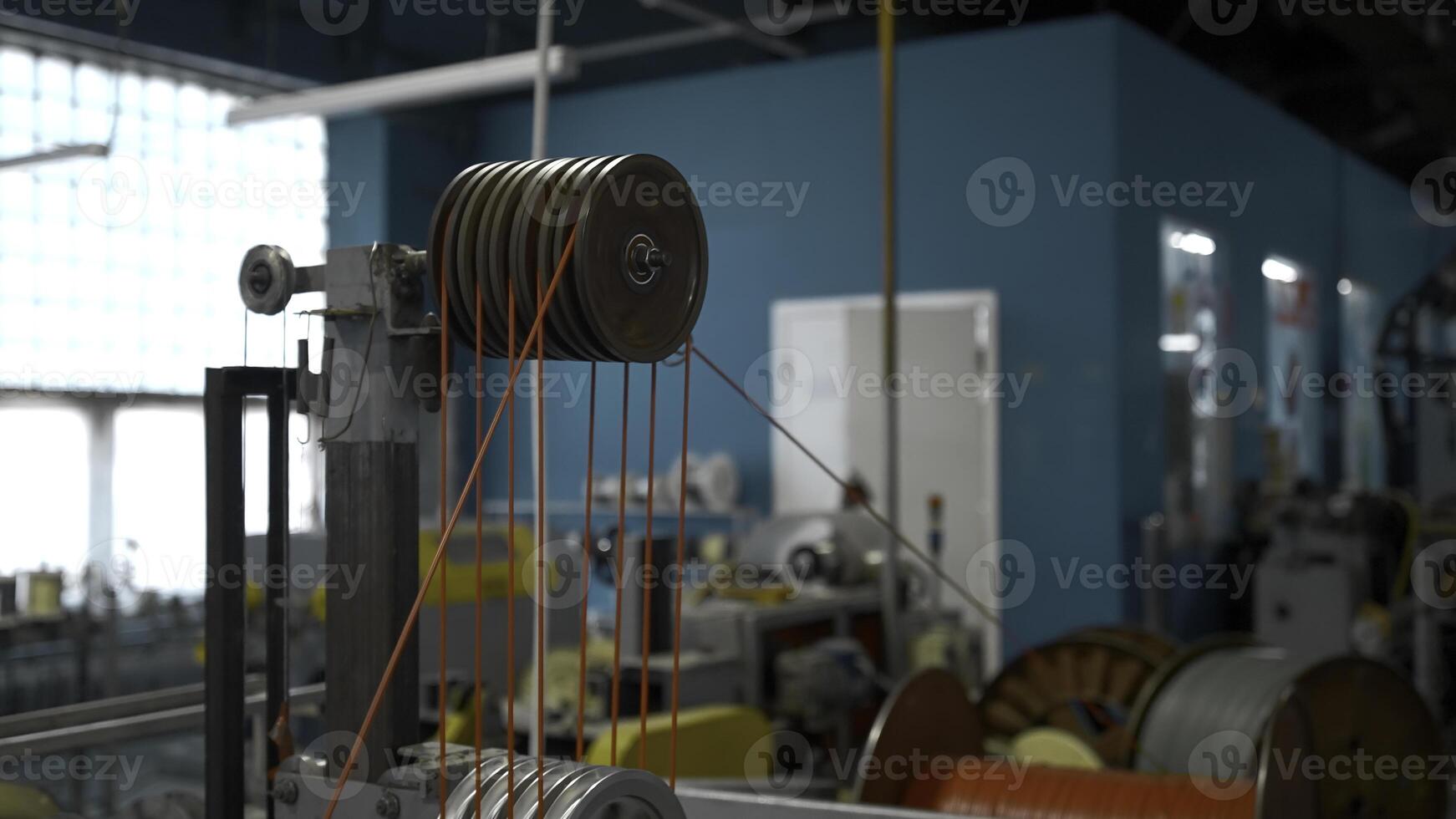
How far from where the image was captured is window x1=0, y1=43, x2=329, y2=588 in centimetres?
671

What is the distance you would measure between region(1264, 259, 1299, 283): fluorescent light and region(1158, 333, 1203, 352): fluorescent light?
5.06 feet

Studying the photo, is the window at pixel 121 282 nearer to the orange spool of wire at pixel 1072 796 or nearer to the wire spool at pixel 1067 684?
the wire spool at pixel 1067 684

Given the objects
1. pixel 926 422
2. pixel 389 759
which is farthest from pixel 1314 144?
pixel 389 759

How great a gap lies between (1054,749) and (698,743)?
3.92 feet

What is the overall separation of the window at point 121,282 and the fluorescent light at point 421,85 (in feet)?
4.59

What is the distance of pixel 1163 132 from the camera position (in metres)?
7.46

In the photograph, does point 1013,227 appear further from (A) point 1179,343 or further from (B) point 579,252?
(B) point 579,252

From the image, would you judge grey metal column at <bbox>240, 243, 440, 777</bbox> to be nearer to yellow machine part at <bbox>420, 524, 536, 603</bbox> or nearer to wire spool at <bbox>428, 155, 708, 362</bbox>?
wire spool at <bbox>428, 155, 708, 362</bbox>

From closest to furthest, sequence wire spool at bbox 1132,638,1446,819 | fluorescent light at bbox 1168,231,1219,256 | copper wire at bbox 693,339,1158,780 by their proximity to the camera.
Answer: copper wire at bbox 693,339,1158,780 < wire spool at bbox 1132,638,1446,819 < fluorescent light at bbox 1168,231,1219,256

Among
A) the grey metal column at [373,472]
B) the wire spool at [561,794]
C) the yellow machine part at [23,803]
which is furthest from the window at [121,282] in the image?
the wire spool at [561,794]

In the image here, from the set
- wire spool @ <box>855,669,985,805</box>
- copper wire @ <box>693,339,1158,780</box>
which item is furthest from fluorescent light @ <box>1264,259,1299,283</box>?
wire spool @ <box>855,669,985,805</box>

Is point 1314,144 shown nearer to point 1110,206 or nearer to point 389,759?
point 1110,206

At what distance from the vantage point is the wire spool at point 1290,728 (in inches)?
94.6

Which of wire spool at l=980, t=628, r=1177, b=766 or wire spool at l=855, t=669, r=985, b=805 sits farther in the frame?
wire spool at l=980, t=628, r=1177, b=766
